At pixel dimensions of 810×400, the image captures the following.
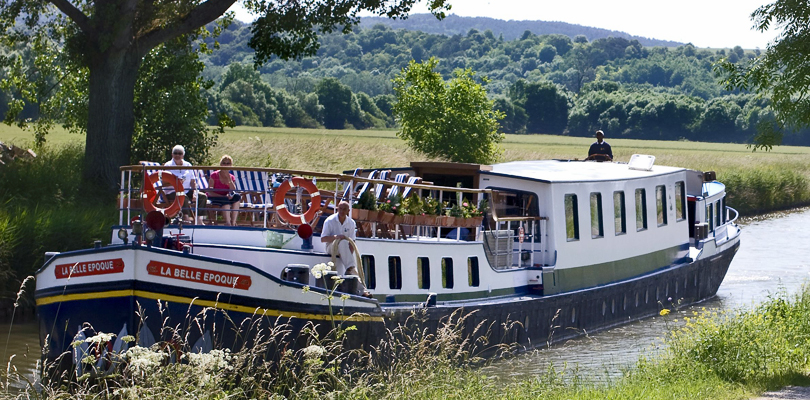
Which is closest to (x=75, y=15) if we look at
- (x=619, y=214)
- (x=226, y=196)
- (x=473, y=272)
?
(x=226, y=196)

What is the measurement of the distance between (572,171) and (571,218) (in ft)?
4.80

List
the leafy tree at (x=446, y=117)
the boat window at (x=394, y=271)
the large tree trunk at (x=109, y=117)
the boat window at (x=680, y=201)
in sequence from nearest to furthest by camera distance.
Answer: the boat window at (x=394, y=271) < the boat window at (x=680, y=201) < the large tree trunk at (x=109, y=117) < the leafy tree at (x=446, y=117)

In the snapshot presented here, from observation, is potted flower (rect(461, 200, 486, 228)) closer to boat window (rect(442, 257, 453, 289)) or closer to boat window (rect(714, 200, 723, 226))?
boat window (rect(442, 257, 453, 289))

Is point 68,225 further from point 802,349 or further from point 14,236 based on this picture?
point 802,349

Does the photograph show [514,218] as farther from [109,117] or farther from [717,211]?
[109,117]

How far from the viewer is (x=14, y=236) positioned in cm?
1664

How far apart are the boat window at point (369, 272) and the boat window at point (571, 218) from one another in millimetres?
4631

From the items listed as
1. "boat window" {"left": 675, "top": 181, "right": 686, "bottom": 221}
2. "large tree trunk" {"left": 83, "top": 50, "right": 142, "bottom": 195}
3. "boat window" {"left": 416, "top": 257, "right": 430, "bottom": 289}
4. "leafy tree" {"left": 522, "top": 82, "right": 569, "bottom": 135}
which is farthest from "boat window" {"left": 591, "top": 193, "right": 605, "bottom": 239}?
"leafy tree" {"left": 522, "top": 82, "right": 569, "bottom": 135}

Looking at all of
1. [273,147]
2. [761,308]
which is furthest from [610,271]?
[273,147]

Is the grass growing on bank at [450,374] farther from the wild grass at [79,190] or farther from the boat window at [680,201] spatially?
the boat window at [680,201]

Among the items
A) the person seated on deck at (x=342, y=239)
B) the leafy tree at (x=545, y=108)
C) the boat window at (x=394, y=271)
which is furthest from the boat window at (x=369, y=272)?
the leafy tree at (x=545, y=108)

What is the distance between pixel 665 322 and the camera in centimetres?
1515

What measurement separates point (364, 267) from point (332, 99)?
87.9 m

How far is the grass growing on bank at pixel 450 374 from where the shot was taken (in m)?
7.41
